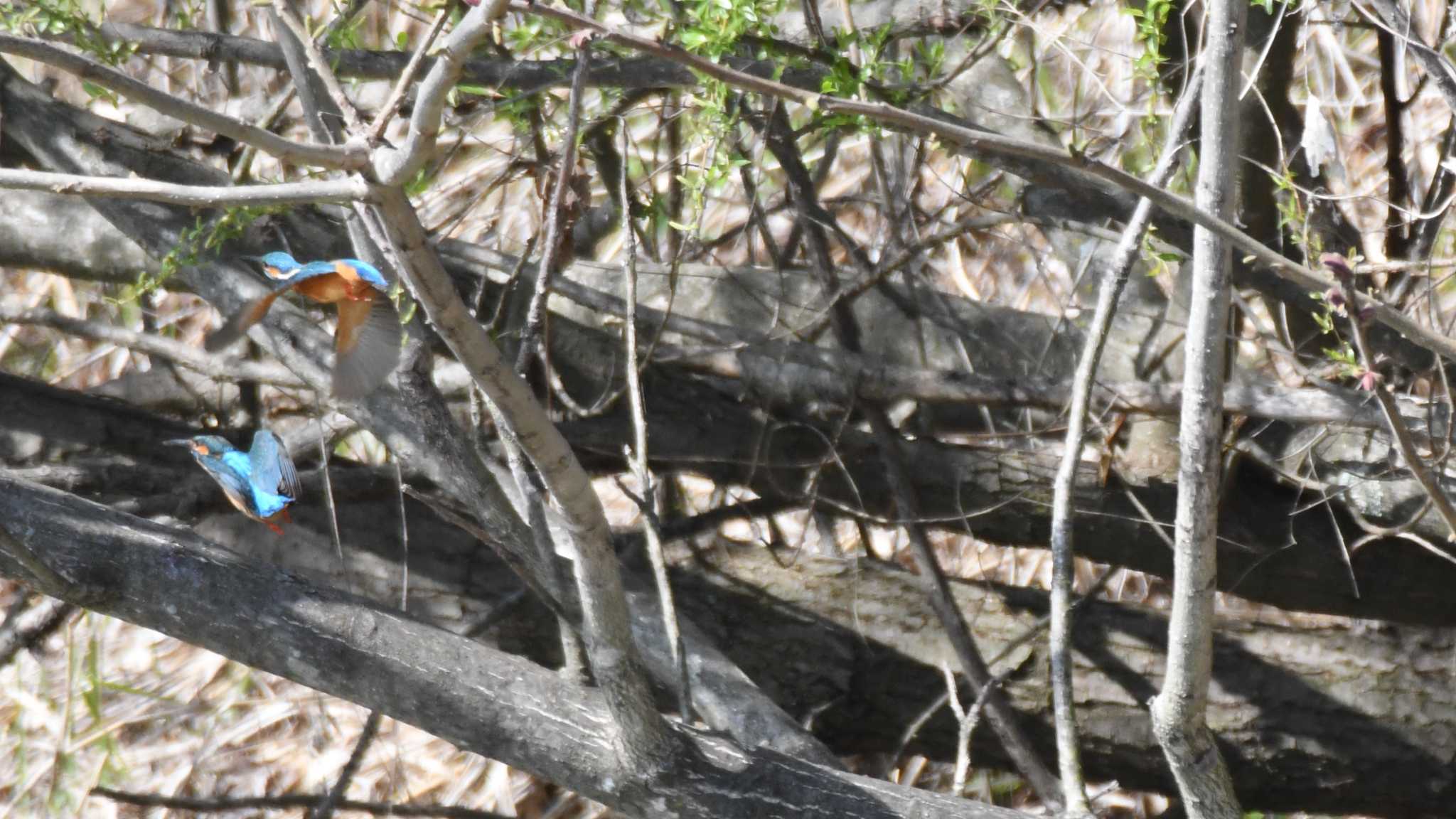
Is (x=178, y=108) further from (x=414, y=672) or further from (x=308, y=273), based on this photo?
(x=414, y=672)

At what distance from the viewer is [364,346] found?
5.17 ft

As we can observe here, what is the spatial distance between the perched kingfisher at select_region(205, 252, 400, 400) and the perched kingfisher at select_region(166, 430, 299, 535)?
471 millimetres

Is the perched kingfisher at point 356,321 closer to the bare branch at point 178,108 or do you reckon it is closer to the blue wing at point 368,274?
the blue wing at point 368,274

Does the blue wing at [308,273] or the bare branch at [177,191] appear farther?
the blue wing at [308,273]

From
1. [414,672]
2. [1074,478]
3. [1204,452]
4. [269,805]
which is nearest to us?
[1204,452]

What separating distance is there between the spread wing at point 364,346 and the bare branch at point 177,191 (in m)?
0.46

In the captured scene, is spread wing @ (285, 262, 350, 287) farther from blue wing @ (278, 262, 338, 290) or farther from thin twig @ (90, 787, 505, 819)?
thin twig @ (90, 787, 505, 819)

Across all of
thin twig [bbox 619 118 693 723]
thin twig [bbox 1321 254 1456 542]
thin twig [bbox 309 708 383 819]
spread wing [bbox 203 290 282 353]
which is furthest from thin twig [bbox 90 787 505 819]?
thin twig [bbox 1321 254 1456 542]

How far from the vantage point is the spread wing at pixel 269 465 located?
200cm

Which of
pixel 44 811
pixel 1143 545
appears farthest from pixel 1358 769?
pixel 44 811

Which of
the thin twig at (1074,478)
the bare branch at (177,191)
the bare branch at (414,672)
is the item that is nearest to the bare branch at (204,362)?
the bare branch at (414,672)

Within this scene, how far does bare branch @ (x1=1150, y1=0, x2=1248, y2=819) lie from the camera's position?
1618 millimetres

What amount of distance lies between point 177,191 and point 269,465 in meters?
0.99

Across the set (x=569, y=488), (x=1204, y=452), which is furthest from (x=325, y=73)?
(x=1204, y=452)
